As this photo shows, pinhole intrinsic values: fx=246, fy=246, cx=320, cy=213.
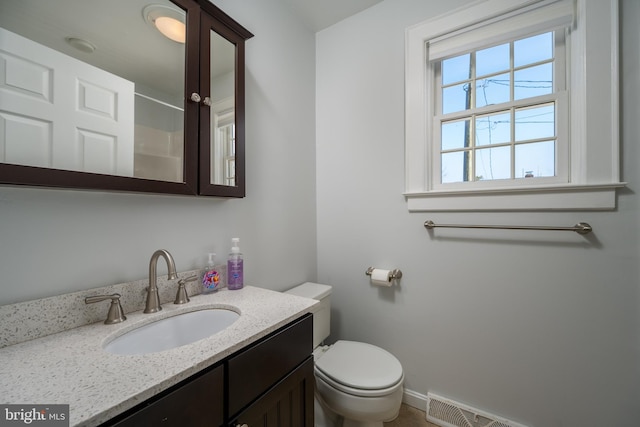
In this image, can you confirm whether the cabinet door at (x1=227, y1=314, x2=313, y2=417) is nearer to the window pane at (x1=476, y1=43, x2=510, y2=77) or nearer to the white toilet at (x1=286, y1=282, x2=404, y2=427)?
the white toilet at (x1=286, y1=282, x2=404, y2=427)

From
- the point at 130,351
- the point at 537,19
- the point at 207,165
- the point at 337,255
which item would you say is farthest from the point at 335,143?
the point at 130,351

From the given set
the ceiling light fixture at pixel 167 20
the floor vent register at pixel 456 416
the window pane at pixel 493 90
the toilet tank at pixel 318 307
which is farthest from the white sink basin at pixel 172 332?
the window pane at pixel 493 90

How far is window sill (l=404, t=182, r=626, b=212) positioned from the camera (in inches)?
42.8

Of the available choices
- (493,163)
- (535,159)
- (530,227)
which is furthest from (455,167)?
(530,227)

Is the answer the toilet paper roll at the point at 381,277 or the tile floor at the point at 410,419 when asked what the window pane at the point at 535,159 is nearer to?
the toilet paper roll at the point at 381,277

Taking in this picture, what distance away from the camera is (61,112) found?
741 millimetres

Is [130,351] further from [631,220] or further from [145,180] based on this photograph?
[631,220]

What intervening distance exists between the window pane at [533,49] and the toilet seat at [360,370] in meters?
1.74

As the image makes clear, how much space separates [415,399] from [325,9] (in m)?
2.59

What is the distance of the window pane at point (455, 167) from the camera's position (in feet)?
4.78

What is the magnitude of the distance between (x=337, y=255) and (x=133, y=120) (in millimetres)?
1375

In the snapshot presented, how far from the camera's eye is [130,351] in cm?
77

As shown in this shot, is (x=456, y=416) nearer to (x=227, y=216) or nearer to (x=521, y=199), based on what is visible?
(x=521, y=199)

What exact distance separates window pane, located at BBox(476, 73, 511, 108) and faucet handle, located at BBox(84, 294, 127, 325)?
1.94 m
